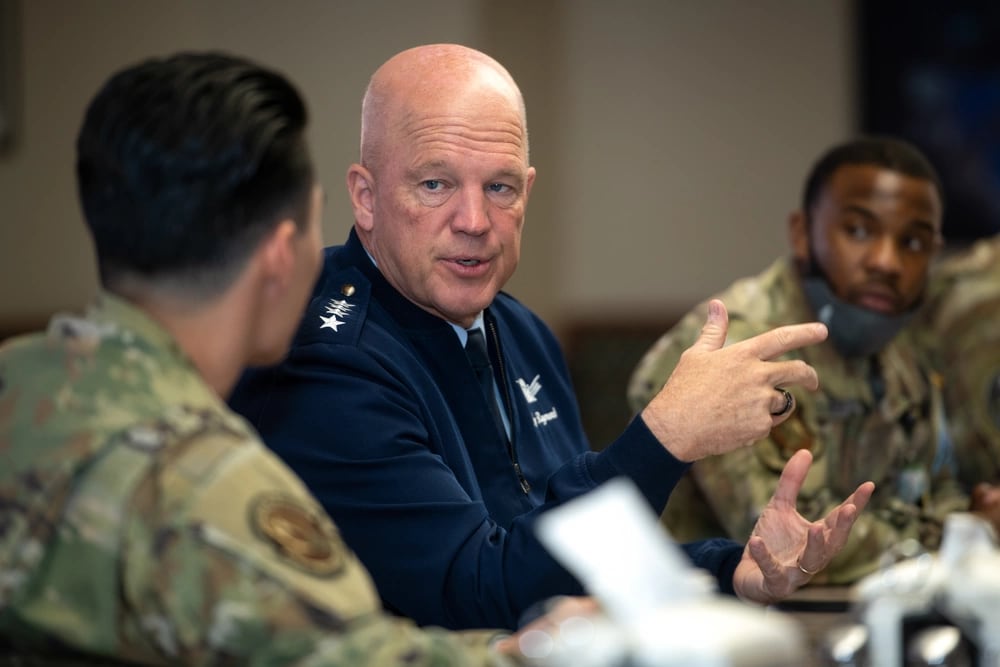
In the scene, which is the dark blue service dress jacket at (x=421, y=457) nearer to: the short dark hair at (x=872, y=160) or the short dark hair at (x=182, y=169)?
the short dark hair at (x=182, y=169)

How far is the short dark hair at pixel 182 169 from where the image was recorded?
1578mm

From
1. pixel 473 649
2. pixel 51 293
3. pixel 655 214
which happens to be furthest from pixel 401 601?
pixel 655 214

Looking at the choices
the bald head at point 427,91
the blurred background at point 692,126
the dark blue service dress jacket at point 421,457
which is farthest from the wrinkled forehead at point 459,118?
the blurred background at point 692,126

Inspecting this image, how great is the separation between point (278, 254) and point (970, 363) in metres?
2.37

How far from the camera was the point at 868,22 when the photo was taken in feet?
21.8

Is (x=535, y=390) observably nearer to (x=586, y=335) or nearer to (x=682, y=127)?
(x=586, y=335)

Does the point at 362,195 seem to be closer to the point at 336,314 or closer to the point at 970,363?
the point at 336,314

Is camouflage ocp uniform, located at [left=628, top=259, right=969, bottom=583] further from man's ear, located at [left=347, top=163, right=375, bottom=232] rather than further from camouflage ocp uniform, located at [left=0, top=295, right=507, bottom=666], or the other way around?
camouflage ocp uniform, located at [left=0, top=295, right=507, bottom=666]

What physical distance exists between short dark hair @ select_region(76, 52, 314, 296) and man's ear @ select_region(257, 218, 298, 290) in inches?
0.4

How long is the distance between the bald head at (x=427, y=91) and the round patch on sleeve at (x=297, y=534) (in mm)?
1070

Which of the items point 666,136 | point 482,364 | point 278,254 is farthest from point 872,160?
point 666,136

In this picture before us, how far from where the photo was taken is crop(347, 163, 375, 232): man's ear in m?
2.49

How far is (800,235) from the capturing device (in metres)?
3.46

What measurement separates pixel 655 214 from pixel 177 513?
5535mm
